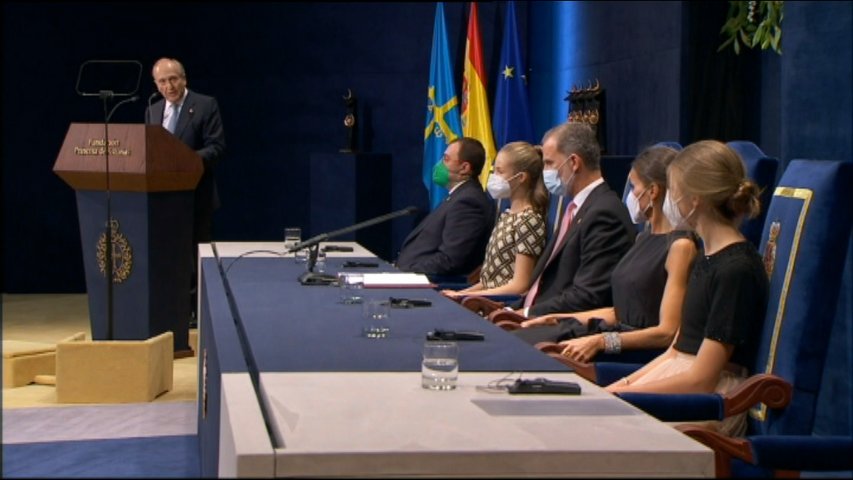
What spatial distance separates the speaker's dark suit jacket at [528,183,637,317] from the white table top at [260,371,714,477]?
7.43ft

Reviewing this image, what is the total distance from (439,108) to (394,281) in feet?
18.6

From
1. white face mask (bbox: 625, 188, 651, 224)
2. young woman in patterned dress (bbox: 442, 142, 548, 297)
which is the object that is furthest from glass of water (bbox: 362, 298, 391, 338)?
young woman in patterned dress (bbox: 442, 142, 548, 297)

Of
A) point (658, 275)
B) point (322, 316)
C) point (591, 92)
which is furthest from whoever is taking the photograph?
point (591, 92)

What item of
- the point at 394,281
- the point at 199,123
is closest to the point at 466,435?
the point at 394,281

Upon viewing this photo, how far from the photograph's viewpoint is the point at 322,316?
3.65m

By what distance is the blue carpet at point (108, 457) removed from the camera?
15.3 feet

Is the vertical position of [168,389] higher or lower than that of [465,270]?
lower

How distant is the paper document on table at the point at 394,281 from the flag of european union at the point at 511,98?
4.82 meters

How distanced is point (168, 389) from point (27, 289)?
480cm

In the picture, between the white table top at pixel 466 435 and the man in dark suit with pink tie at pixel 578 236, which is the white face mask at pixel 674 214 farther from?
the white table top at pixel 466 435

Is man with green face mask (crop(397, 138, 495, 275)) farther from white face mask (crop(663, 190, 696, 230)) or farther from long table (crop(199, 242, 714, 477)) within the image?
long table (crop(199, 242, 714, 477))

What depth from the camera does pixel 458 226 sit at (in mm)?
6305

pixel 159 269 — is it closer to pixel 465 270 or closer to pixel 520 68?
pixel 465 270

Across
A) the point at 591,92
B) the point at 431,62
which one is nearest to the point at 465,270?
the point at 591,92
